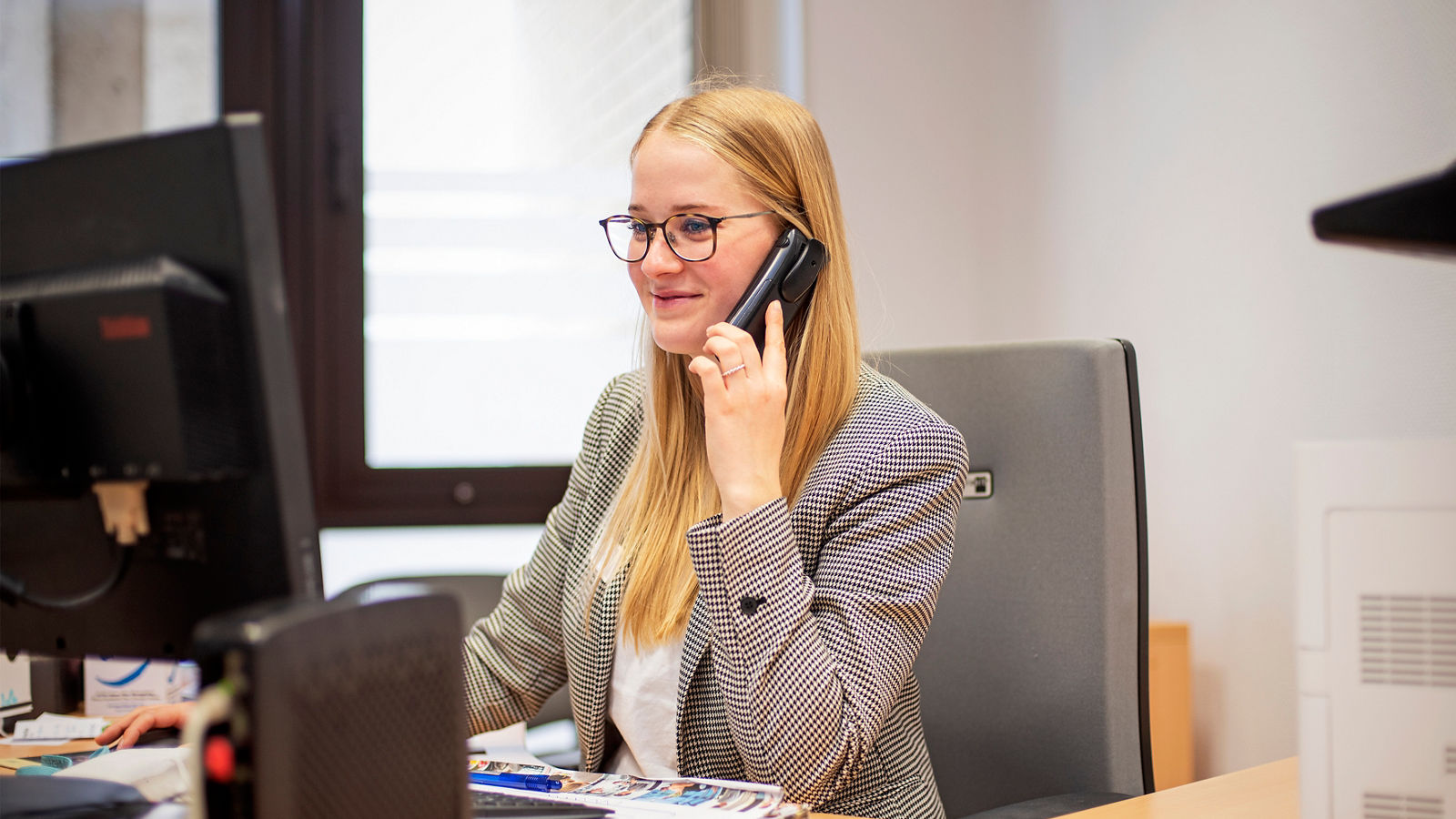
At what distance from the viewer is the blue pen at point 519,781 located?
0.89 metres

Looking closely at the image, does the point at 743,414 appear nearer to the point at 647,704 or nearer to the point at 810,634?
the point at 810,634

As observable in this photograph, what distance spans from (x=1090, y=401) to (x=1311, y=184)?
83 cm

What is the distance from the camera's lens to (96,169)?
688 millimetres

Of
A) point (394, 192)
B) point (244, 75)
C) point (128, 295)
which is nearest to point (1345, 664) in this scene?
point (128, 295)

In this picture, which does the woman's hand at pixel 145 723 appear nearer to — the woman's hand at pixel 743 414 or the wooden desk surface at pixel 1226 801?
the wooden desk surface at pixel 1226 801

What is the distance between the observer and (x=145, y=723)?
1041mm

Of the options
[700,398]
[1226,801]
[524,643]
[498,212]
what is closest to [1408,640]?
[1226,801]

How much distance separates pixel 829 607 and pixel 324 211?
189 centimetres

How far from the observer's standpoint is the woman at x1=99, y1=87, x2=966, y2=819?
1043 millimetres

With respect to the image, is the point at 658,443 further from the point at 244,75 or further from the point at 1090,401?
the point at 244,75

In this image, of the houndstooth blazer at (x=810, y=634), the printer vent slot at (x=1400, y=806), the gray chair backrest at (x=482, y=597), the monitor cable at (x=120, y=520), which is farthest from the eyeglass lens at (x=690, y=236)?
the gray chair backrest at (x=482, y=597)

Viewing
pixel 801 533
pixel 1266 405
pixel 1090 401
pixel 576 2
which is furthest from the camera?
pixel 576 2

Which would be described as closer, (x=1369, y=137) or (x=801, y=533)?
(x=801, y=533)

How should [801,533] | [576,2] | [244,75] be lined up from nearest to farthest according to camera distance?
[801,533] < [244,75] < [576,2]
